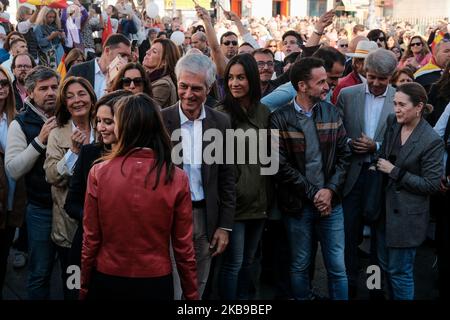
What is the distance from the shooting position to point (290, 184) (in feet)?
14.2

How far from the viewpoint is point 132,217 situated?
2.96m

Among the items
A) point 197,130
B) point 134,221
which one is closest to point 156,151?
point 134,221

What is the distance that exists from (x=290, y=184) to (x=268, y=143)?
0.34 meters

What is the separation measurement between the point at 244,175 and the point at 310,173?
49cm

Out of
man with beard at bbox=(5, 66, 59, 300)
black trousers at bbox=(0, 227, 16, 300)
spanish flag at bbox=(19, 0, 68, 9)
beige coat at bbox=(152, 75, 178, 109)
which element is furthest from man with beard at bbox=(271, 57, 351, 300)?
spanish flag at bbox=(19, 0, 68, 9)

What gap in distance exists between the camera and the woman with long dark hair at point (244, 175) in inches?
168

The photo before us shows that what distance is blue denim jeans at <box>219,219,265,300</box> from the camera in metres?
4.27

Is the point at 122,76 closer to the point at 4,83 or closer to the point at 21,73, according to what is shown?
the point at 4,83

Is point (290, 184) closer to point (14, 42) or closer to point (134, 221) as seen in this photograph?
point (134, 221)

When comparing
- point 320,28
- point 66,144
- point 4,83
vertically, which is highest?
point 320,28

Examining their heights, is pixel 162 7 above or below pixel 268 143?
above

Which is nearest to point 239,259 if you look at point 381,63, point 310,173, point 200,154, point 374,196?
point 310,173
